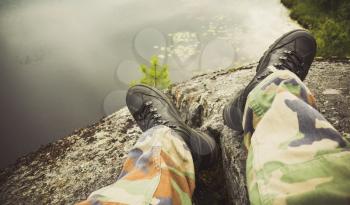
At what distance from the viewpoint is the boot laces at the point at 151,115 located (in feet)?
6.62

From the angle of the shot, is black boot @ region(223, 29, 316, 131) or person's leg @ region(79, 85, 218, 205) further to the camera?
black boot @ region(223, 29, 316, 131)

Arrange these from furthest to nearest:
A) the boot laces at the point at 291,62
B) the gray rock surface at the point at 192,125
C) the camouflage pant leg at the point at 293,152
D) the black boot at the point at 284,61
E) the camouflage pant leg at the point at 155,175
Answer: the boot laces at the point at 291,62 → the gray rock surface at the point at 192,125 → the black boot at the point at 284,61 → the camouflage pant leg at the point at 155,175 → the camouflage pant leg at the point at 293,152

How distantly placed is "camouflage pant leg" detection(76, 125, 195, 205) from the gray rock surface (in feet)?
1.30

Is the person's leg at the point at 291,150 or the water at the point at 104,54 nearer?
the person's leg at the point at 291,150

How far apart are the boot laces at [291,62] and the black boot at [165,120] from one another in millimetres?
753

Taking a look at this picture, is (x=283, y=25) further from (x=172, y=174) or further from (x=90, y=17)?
(x=90, y=17)

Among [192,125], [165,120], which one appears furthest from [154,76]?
[165,120]

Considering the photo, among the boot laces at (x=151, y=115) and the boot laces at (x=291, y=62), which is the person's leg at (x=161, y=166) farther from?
the boot laces at (x=291, y=62)

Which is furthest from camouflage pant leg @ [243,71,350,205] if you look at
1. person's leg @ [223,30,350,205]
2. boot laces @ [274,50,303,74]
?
boot laces @ [274,50,303,74]

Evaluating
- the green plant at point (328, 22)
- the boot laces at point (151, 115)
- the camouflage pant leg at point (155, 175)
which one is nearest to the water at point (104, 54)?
the green plant at point (328, 22)

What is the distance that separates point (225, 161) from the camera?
6.15ft

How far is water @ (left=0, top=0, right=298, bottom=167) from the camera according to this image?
9320 millimetres

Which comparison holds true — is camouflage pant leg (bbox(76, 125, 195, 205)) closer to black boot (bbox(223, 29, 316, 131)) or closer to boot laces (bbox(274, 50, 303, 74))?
black boot (bbox(223, 29, 316, 131))

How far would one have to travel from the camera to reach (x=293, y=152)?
1015 mm
